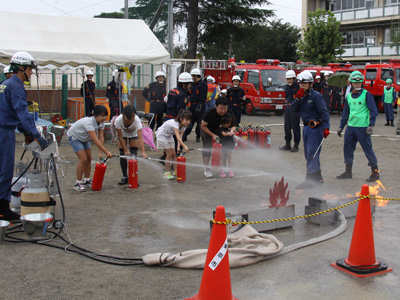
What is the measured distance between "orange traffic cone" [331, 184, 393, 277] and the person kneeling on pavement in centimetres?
442

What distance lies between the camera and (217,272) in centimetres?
396

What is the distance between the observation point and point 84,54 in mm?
12586

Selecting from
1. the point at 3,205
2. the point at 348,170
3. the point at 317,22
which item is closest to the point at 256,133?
the point at 348,170

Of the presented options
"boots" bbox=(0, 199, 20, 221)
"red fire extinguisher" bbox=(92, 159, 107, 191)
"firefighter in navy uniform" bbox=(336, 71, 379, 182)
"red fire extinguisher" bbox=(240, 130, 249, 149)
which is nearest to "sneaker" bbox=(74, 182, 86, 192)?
"red fire extinguisher" bbox=(92, 159, 107, 191)

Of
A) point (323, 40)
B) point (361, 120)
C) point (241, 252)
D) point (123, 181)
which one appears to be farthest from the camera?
point (323, 40)

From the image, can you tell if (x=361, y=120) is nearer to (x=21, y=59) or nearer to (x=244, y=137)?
(x=244, y=137)

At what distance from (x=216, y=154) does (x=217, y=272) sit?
206 inches

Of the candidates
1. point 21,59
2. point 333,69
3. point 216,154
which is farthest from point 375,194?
point 333,69

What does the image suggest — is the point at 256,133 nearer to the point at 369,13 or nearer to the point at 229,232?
the point at 229,232

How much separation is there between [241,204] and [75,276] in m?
3.36

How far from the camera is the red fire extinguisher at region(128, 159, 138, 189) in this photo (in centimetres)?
820

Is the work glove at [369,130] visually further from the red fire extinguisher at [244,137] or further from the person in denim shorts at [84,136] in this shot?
the person in denim shorts at [84,136]

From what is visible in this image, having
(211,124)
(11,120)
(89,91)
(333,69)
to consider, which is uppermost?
(333,69)

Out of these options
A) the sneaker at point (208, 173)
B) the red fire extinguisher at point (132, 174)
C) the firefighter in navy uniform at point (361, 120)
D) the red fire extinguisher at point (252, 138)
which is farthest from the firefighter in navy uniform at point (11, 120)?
the red fire extinguisher at point (252, 138)
